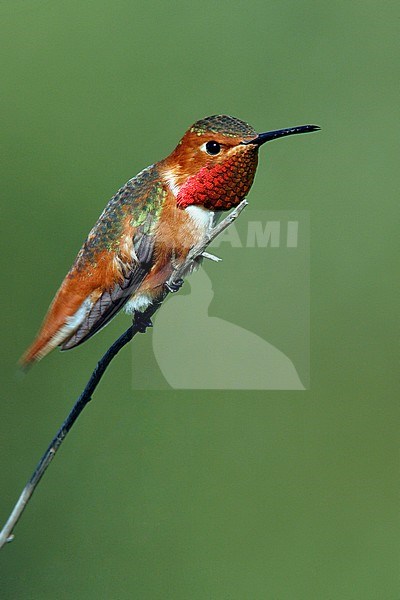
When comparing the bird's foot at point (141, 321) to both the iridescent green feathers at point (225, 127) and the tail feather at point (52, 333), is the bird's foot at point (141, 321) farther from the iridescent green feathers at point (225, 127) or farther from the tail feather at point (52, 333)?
the iridescent green feathers at point (225, 127)

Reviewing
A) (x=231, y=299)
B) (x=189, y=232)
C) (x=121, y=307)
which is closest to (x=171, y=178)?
(x=189, y=232)

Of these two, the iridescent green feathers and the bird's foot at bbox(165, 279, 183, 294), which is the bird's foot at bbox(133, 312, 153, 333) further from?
the iridescent green feathers

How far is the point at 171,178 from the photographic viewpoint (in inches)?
38.0

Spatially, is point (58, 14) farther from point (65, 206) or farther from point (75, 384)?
point (75, 384)

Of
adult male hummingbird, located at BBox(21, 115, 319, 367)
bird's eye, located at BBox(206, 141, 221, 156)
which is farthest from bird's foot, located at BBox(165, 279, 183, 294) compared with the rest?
bird's eye, located at BBox(206, 141, 221, 156)

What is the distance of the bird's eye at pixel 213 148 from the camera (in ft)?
3.02

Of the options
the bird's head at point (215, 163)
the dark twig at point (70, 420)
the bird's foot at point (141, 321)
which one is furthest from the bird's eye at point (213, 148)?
the bird's foot at point (141, 321)

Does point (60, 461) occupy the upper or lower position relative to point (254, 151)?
lower

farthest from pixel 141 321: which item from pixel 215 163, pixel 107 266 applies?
pixel 215 163

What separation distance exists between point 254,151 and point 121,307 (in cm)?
27

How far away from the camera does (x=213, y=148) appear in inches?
36.5

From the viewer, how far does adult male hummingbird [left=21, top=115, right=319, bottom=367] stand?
3.07 ft

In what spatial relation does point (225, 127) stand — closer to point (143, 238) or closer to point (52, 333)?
point (143, 238)

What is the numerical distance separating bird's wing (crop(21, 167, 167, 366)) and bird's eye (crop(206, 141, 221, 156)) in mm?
78
